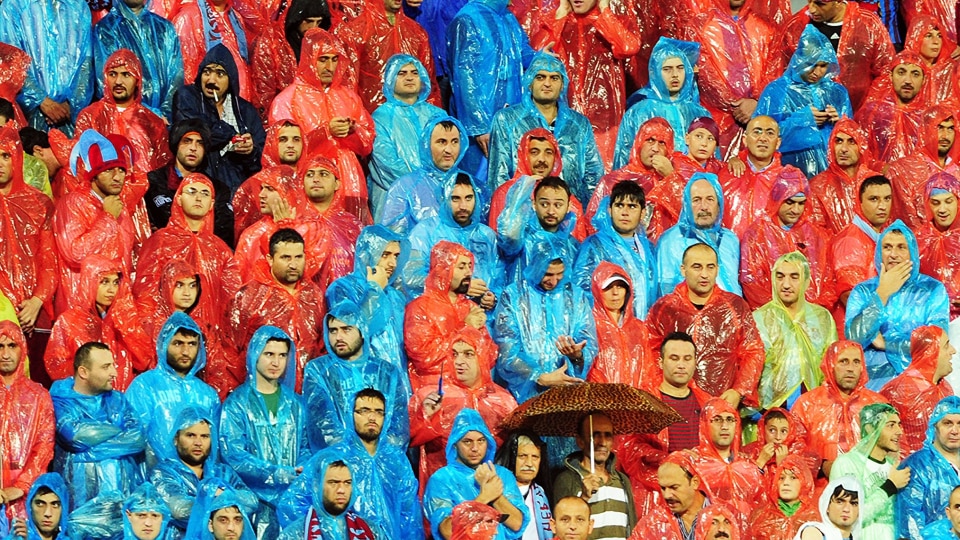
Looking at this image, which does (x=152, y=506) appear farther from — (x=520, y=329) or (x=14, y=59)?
(x=14, y=59)

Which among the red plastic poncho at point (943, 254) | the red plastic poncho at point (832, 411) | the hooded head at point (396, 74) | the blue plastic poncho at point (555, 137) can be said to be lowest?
the red plastic poncho at point (832, 411)

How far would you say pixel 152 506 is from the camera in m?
13.5

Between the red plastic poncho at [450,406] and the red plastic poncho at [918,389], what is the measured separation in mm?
2304

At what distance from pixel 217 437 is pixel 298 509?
0.69m

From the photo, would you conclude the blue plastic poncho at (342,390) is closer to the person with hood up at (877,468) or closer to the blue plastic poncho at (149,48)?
the person with hood up at (877,468)

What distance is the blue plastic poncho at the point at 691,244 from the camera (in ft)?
52.6

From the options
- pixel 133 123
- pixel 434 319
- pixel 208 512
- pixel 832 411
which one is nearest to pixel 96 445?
pixel 208 512

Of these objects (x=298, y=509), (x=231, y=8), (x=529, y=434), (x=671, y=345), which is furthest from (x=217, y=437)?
(x=231, y=8)

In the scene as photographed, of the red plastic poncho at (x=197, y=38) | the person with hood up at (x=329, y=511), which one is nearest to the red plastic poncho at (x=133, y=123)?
the red plastic poncho at (x=197, y=38)

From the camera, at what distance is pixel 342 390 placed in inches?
566

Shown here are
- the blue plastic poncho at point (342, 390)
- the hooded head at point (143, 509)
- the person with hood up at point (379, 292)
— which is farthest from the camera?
the person with hood up at point (379, 292)

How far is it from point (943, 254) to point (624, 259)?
2160 mm

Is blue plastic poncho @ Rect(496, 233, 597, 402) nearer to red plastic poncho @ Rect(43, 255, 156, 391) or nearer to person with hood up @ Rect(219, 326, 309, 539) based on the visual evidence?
person with hood up @ Rect(219, 326, 309, 539)

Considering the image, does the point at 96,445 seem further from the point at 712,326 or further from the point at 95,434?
the point at 712,326
